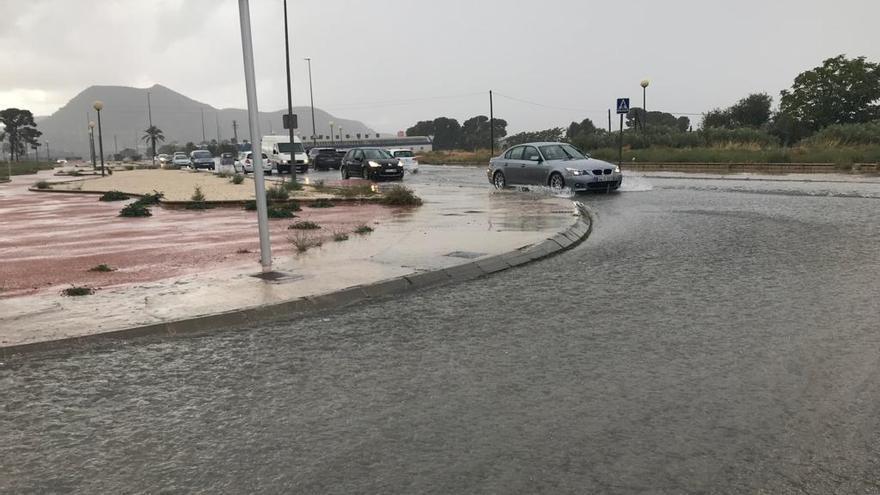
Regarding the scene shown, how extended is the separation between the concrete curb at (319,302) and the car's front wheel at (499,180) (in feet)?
42.2

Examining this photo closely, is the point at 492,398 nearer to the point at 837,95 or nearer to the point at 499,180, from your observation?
the point at 499,180

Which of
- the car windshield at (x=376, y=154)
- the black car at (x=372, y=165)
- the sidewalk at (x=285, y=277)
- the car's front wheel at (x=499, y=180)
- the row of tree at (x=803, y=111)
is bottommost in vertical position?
the sidewalk at (x=285, y=277)

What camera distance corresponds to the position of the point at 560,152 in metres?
21.6

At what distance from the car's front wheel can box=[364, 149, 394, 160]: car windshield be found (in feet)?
36.5

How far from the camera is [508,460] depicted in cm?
335

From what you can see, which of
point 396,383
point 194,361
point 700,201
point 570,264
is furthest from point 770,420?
point 700,201

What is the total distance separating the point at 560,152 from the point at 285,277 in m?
15.1

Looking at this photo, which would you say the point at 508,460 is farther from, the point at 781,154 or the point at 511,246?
the point at 781,154

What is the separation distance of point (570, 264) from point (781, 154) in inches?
1062

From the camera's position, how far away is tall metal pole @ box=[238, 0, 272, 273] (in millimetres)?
8094

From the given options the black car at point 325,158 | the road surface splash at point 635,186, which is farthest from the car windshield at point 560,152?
the black car at point 325,158

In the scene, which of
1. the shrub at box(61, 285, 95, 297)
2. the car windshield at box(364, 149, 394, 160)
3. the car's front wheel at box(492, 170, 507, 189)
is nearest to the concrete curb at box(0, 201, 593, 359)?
the shrub at box(61, 285, 95, 297)

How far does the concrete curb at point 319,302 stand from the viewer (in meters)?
5.65

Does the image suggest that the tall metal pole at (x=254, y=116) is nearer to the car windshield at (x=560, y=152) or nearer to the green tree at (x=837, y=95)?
the car windshield at (x=560, y=152)
